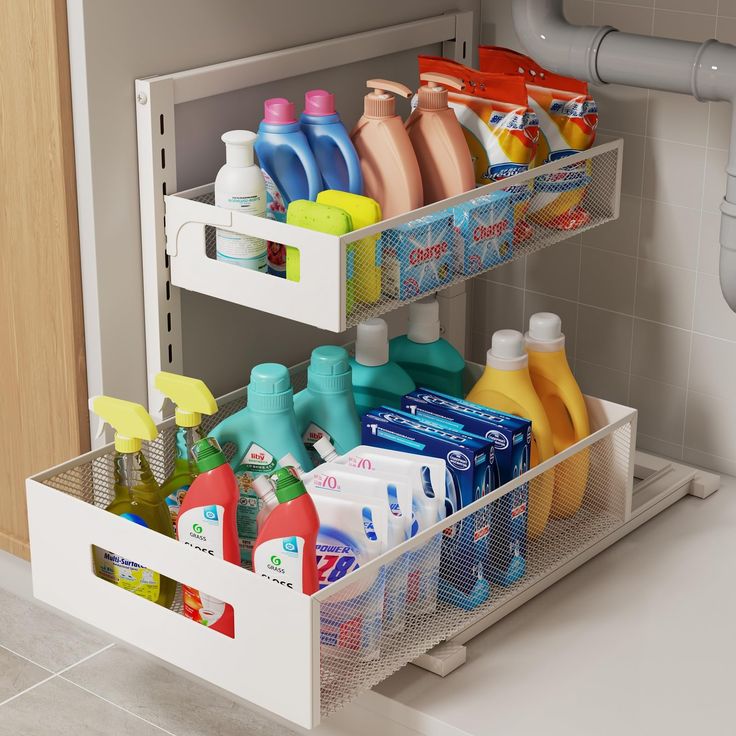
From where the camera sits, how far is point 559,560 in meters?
1.58

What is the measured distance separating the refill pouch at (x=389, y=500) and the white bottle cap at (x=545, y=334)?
33 centimetres

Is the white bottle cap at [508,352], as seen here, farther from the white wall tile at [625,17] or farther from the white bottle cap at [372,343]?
the white wall tile at [625,17]

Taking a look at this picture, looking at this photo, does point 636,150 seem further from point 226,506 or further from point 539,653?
point 226,506

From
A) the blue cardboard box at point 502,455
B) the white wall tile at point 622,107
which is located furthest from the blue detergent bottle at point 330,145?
the white wall tile at point 622,107

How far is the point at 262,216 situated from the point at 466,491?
36cm

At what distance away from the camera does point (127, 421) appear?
1.35m

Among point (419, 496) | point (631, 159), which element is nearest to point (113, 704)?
point (419, 496)

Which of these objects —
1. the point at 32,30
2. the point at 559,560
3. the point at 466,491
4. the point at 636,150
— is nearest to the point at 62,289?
the point at 32,30

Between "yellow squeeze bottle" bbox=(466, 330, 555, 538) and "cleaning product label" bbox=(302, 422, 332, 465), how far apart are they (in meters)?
0.20

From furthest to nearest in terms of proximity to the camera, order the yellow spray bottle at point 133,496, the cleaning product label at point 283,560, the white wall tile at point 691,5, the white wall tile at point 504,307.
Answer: the white wall tile at point 504,307 < the white wall tile at point 691,5 < the yellow spray bottle at point 133,496 < the cleaning product label at point 283,560

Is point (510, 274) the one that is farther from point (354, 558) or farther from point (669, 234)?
point (354, 558)

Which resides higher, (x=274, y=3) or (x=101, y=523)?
(x=274, y=3)

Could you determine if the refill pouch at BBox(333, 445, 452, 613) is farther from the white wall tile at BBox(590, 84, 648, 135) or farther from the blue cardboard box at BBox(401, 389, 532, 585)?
the white wall tile at BBox(590, 84, 648, 135)

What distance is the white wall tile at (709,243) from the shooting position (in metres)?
1.78
